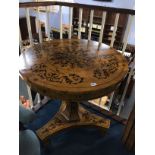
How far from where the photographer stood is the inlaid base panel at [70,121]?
53.6 inches

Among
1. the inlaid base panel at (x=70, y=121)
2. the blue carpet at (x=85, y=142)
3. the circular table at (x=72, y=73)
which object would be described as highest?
the circular table at (x=72, y=73)

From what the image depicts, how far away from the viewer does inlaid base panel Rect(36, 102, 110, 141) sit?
1.36 meters

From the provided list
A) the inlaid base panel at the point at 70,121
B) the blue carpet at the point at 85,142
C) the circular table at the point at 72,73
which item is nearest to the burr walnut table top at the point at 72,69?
the circular table at the point at 72,73

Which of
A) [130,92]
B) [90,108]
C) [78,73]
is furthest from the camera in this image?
[130,92]

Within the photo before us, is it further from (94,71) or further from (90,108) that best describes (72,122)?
(94,71)

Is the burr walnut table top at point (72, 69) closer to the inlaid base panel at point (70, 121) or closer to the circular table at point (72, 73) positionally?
the circular table at point (72, 73)

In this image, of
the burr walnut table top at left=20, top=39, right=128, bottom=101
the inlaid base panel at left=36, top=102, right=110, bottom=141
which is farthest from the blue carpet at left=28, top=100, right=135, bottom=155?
the burr walnut table top at left=20, top=39, right=128, bottom=101

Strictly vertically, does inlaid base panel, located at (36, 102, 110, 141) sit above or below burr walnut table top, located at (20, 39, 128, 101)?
below

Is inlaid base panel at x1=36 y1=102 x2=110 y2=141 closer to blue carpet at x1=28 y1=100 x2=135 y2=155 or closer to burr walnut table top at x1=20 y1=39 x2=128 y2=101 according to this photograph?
blue carpet at x1=28 y1=100 x2=135 y2=155

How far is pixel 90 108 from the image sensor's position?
6.04ft
